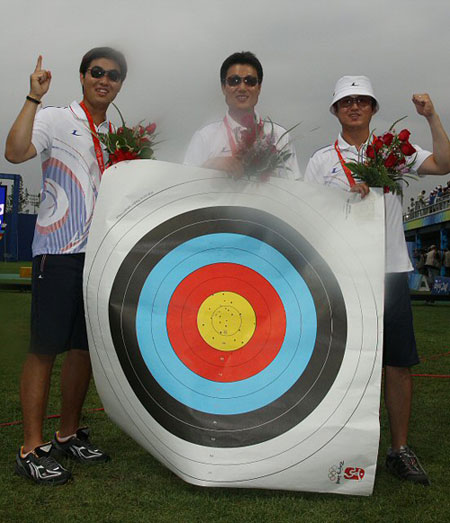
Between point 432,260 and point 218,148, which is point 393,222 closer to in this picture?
point 218,148

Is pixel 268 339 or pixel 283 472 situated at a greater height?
pixel 268 339

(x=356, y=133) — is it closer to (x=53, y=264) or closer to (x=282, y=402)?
(x=282, y=402)

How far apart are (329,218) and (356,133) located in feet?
1.44

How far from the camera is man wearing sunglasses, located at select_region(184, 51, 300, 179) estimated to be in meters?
1.94

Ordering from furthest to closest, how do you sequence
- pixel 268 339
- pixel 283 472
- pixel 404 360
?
pixel 404 360, pixel 268 339, pixel 283 472

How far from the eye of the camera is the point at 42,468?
6.91ft

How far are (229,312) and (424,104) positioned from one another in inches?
41.2

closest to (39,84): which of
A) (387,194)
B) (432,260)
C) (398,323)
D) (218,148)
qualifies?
(218,148)

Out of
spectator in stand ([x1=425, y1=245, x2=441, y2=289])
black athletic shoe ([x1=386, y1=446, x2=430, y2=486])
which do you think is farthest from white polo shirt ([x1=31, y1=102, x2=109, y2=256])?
spectator in stand ([x1=425, y1=245, x2=441, y2=289])

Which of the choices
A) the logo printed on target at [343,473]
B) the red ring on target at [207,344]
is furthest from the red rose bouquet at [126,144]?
the logo printed on target at [343,473]

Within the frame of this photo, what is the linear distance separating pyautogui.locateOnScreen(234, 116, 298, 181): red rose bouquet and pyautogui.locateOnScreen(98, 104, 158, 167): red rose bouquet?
0.97 ft

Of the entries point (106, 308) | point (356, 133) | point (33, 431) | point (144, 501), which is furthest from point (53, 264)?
point (356, 133)

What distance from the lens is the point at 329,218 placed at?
2.03 metres

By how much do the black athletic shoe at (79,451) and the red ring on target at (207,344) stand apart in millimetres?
639
